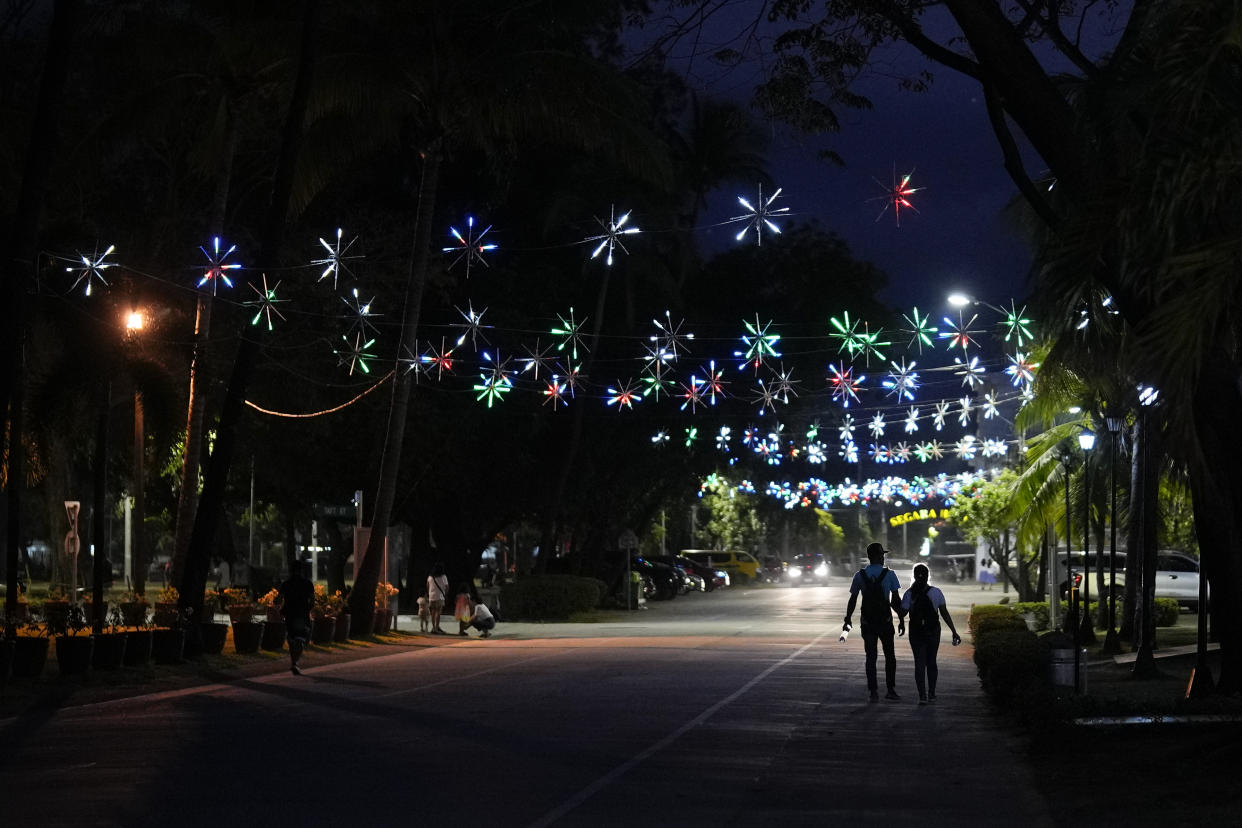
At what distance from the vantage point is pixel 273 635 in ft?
89.0

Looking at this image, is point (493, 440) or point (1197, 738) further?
point (493, 440)

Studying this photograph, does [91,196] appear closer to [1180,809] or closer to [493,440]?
[493,440]

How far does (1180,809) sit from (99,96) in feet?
96.3

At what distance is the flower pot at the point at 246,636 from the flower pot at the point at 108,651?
165 inches

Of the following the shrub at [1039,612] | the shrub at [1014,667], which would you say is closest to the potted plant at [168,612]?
the shrub at [1014,667]

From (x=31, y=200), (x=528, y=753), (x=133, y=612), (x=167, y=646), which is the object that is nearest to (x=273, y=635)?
(x=133, y=612)

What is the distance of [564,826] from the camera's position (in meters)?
9.49

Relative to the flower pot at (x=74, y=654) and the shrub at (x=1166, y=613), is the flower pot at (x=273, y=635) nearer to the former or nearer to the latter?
the flower pot at (x=74, y=654)

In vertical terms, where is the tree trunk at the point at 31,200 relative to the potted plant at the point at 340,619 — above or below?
above

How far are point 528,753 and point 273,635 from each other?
597 inches

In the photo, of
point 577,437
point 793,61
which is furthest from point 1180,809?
point 577,437

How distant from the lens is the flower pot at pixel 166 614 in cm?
2534

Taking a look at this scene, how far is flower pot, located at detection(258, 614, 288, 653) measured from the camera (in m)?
27.0

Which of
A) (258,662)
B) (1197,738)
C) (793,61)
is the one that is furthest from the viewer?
(258,662)
